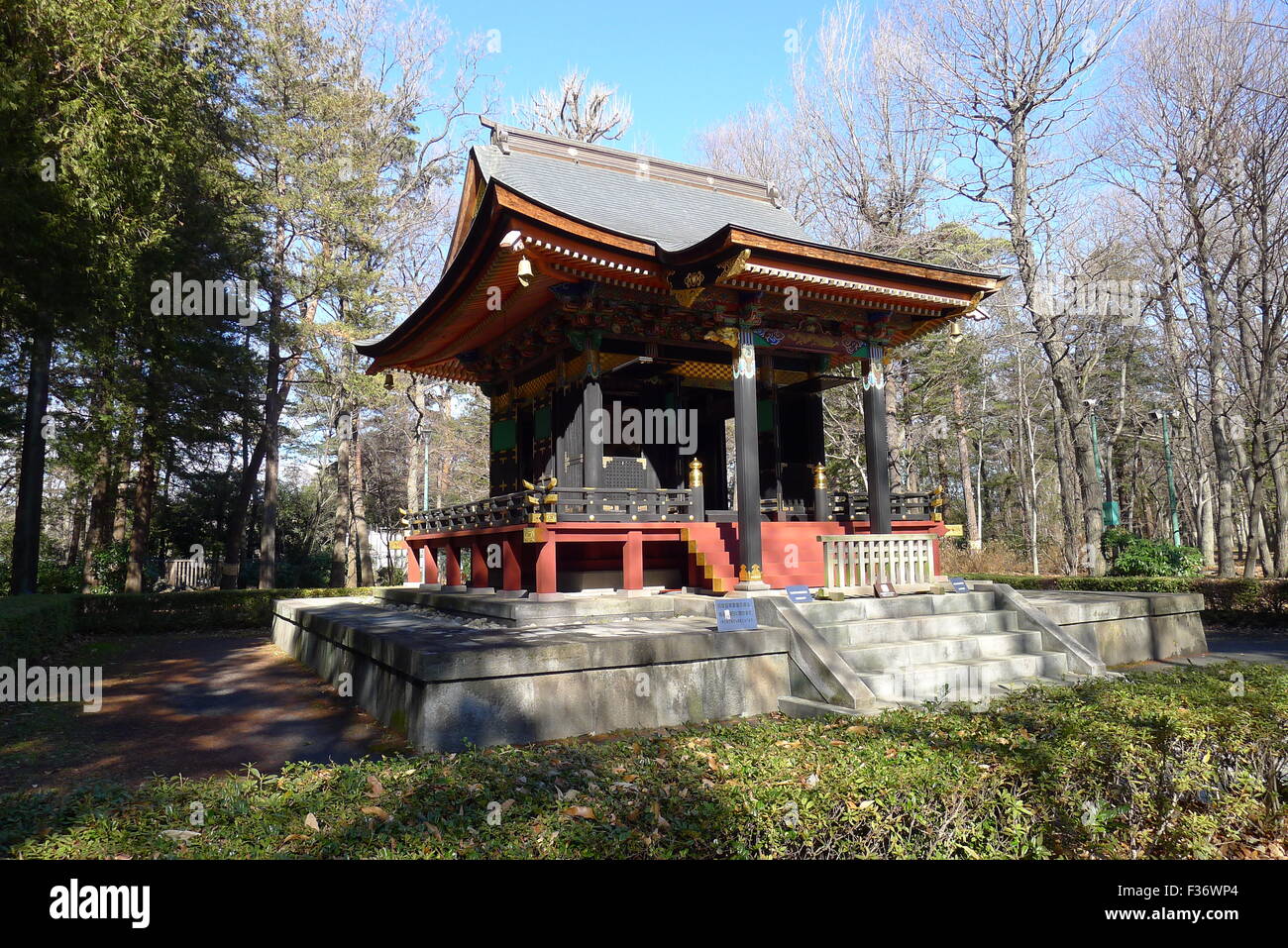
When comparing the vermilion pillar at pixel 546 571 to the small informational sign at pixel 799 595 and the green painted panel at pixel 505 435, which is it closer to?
the small informational sign at pixel 799 595

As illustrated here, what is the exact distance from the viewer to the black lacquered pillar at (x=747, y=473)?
1102cm

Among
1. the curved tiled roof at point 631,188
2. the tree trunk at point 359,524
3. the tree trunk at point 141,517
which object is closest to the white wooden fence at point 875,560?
the curved tiled roof at point 631,188

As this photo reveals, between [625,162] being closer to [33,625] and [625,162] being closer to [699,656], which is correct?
[699,656]

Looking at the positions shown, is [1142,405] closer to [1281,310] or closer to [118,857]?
[1281,310]

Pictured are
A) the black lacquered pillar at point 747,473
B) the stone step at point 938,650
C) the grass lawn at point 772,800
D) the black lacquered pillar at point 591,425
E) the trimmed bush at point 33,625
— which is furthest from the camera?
the black lacquered pillar at point 591,425

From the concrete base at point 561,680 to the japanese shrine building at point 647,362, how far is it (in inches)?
106

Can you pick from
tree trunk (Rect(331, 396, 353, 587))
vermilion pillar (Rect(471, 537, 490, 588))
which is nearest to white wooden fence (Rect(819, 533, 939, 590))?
vermilion pillar (Rect(471, 537, 490, 588))

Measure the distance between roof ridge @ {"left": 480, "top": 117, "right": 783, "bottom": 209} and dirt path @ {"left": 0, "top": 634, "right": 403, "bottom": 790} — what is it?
11.1m

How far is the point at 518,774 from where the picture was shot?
4016 millimetres

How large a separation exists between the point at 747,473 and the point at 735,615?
130 inches

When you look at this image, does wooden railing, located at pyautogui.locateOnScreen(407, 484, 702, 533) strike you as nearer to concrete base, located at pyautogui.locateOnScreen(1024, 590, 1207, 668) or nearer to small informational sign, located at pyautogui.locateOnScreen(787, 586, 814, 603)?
small informational sign, located at pyautogui.locateOnScreen(787, 586, 814, 603)

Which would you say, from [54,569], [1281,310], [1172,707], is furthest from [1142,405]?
[54,569]

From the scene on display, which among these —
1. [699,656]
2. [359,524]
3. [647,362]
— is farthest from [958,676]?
[359,524]

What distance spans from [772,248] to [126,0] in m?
9.31
